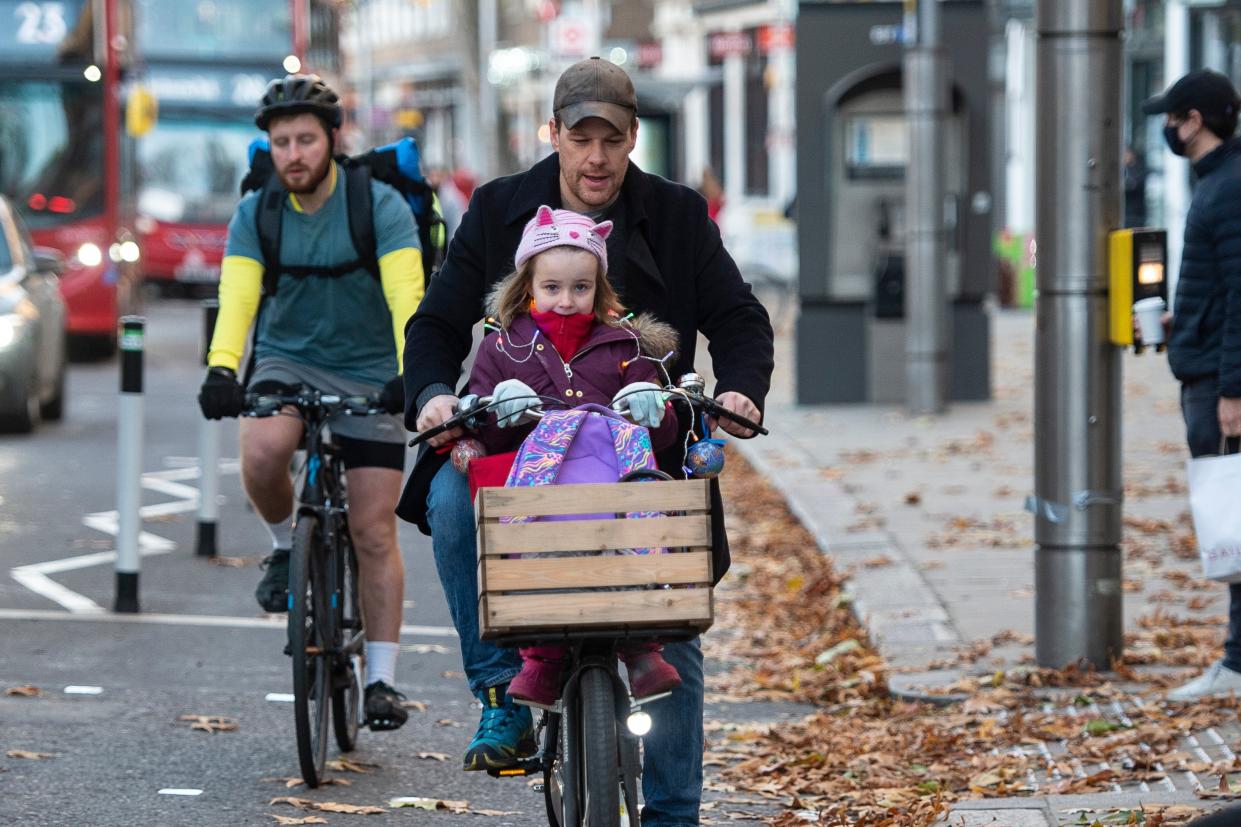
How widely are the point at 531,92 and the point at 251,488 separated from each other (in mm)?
60845

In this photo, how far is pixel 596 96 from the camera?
461 centimetres

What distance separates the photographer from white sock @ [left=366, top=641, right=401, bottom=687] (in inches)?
251

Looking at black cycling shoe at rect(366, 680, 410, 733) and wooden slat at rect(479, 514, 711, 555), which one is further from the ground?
wooden slat at rect(479, 514, 711, 555)

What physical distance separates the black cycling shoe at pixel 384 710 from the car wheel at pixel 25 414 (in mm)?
9585

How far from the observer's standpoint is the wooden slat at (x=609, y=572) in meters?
4.16

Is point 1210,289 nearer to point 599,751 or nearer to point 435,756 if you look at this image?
point 435,756

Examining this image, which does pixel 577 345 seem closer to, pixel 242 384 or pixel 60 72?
pixel 242 384

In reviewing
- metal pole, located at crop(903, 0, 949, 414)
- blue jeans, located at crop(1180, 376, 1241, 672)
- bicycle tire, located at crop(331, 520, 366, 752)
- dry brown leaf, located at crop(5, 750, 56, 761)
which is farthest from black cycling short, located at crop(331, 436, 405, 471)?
metal pole, located at crop(903, 0, 949, 414)

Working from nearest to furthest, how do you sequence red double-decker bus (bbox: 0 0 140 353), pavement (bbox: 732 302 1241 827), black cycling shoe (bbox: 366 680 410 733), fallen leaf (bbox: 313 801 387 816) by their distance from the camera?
fallen leaf (bbox: 313 801 387 816) → black cycling shoe (bbox: 366 680 410 733) → pavement (bbox: 732 302 1241 827) → red double-decker bus (bbox: 0 0 140 353)

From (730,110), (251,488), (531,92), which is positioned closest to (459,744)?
(251,488)

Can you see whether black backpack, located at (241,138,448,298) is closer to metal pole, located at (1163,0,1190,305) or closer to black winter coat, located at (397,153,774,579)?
black winter coat, located at (397,153,774,579)

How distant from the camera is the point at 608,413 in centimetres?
440

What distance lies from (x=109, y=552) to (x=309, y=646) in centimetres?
467

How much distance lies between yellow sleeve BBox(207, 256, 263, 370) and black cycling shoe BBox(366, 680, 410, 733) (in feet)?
3.35
